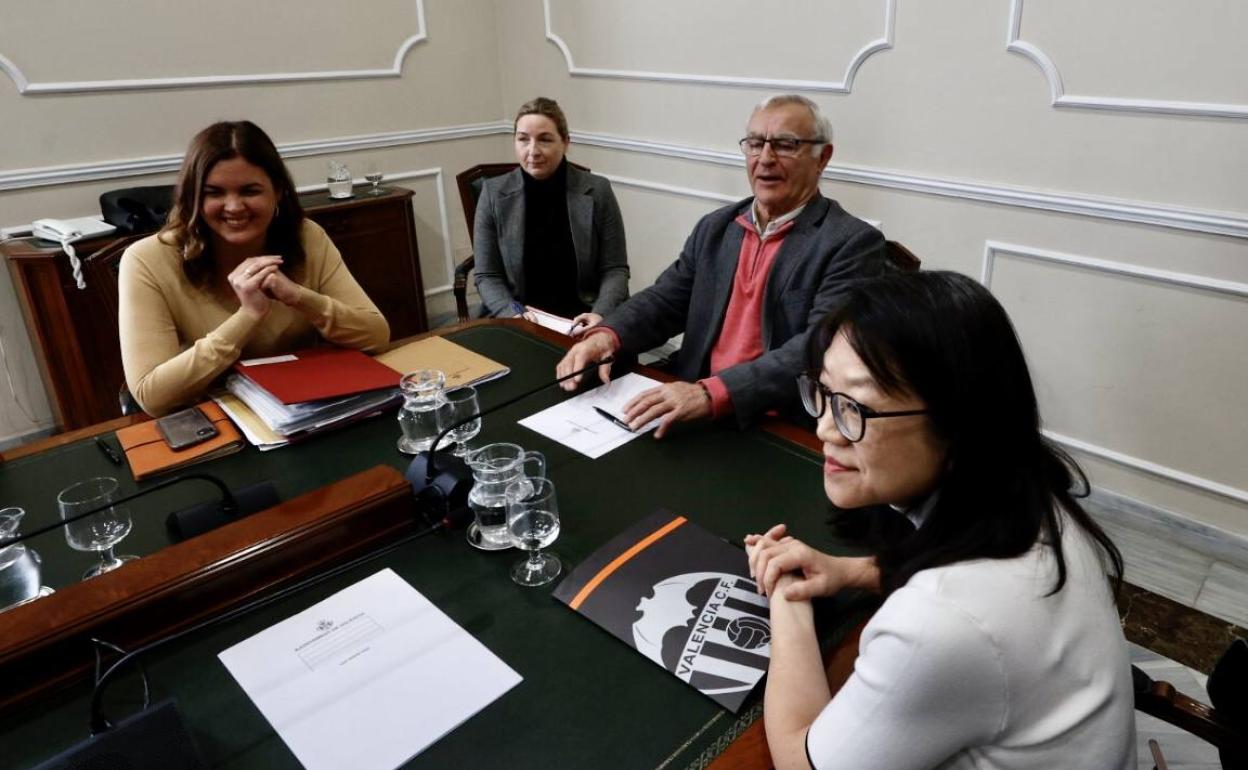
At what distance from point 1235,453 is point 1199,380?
0.23 metres

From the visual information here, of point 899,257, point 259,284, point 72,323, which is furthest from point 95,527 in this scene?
point 72,323

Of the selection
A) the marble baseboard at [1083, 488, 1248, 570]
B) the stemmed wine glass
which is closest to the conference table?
the marble baseboard at [1083, 488, 1248, 570]

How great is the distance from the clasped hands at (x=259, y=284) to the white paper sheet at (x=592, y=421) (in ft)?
2.08

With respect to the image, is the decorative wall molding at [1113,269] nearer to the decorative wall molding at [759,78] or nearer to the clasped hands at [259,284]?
the decorative wall molding at [759,78]

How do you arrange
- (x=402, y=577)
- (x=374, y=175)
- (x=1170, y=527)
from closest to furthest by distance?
(x=402, y=577), (x=1170, y=527), (x=374, y=175)

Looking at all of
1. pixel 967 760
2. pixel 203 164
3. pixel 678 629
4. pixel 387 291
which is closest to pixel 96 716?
pixel 678 629

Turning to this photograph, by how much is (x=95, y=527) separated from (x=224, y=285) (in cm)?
86

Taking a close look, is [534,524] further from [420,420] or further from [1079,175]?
[1079,175]

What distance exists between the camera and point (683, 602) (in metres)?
1.03

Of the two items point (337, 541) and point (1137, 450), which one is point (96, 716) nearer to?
point (337, 541)

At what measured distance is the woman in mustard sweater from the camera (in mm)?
1648

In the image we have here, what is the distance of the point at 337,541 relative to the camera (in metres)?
1.15

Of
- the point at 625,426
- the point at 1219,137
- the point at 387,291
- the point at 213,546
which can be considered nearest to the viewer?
the point at 213,546

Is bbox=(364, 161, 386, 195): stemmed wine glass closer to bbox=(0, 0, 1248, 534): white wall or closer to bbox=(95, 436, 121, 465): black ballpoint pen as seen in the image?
bbox=(0, 0, 1248, 534): white wall
